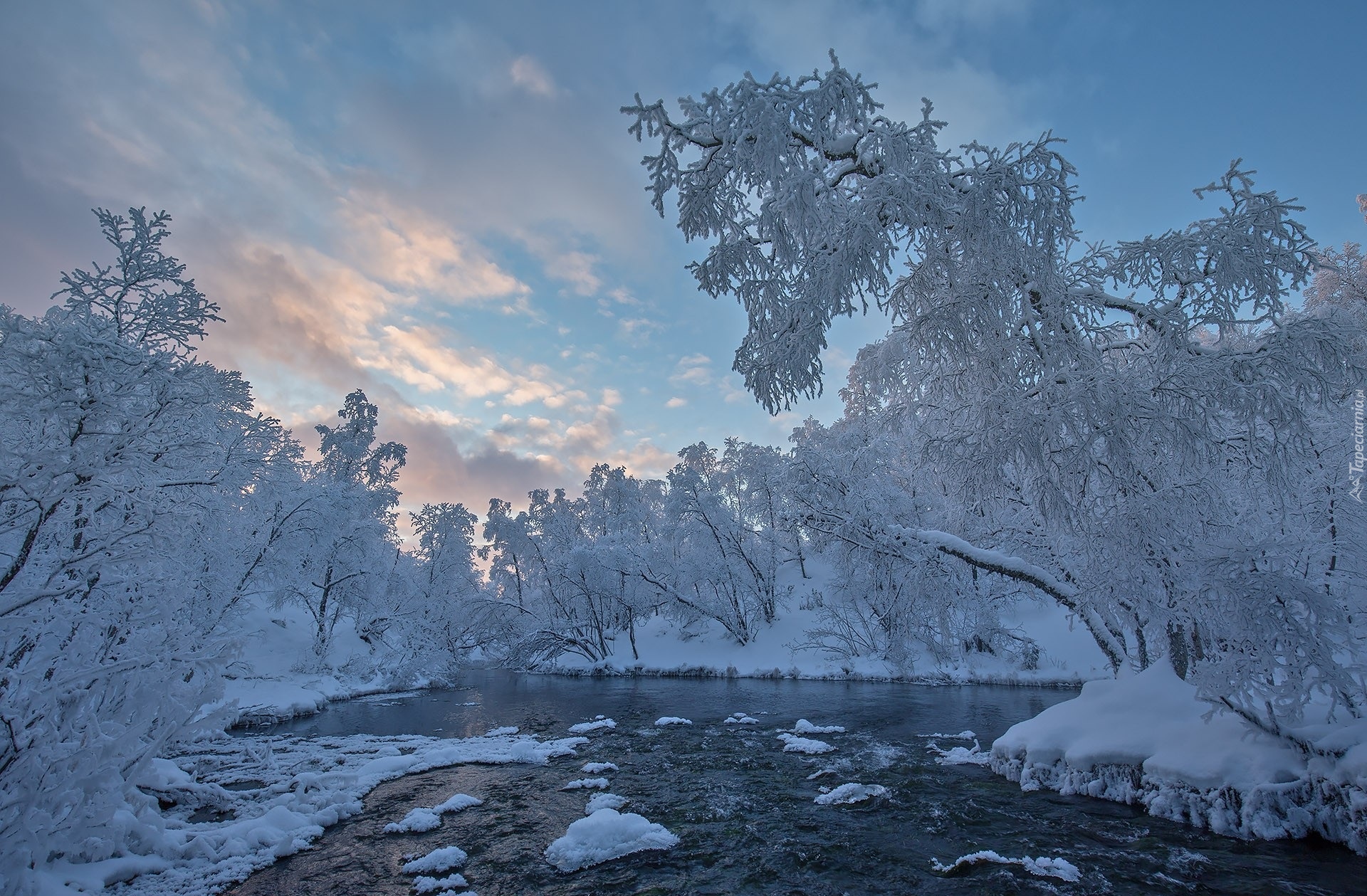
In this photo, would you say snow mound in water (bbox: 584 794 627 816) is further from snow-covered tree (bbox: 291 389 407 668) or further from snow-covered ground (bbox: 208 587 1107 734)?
snow-covered tree (bbox: 291 389 407 668)

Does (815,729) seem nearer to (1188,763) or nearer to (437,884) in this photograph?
(1188,763)

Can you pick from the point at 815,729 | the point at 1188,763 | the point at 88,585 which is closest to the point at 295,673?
the point at 88,585

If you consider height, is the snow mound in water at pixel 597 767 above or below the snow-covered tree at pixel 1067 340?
below

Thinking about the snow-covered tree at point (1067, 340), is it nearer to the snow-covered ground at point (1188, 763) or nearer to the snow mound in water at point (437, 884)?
the snow-covered ground at point (1188, 763)

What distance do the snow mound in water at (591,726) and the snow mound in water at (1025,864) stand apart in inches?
430

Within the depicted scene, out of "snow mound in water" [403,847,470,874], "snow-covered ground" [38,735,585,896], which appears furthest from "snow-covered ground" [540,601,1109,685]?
"snow mound in water" [403,847,470,874]

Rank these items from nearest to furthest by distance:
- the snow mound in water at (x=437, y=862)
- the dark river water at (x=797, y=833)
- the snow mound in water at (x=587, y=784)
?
the dark river water at (x=797, y=833) → the snow mound in water at (x=437, y=862) → the snow mound in water at (x=587, y=784)

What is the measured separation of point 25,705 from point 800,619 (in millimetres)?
32248

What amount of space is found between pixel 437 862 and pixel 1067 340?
1030 cm

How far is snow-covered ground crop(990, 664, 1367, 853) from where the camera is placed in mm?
6289

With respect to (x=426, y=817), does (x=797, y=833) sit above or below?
above

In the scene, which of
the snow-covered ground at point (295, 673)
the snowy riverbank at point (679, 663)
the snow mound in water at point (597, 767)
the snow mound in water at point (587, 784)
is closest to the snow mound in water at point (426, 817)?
the snow mound in water at point (587, 784)

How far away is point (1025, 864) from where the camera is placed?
248 inches

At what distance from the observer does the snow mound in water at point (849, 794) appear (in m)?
8.78
